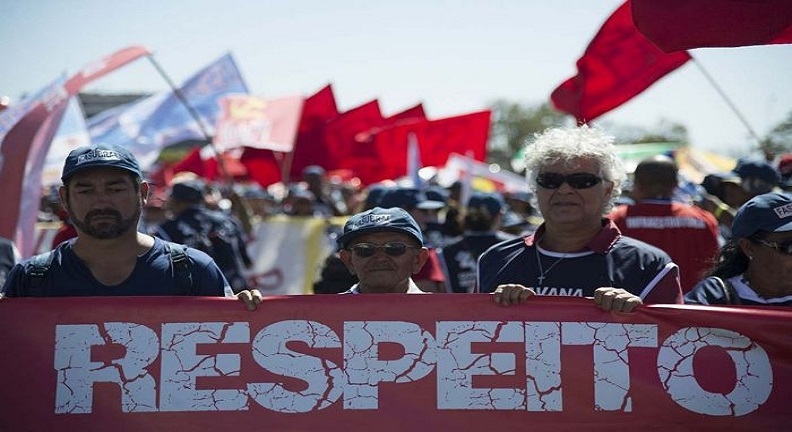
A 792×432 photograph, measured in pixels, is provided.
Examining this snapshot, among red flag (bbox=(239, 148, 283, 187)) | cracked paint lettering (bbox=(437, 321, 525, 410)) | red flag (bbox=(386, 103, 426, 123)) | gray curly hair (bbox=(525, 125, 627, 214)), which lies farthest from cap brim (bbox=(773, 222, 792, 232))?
red flag (bbox=(386, 103, 426, 123))

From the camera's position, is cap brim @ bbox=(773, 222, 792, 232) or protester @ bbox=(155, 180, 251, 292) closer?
cap brim @ bbox=(773, 222, 792, 232)

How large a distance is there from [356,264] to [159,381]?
92cm

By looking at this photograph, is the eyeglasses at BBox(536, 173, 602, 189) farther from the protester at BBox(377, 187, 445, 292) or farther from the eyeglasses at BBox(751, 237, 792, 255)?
the protester at BBox(377, 187, 445, 292)

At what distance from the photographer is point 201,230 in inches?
324

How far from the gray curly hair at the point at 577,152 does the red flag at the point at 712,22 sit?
0.77 m

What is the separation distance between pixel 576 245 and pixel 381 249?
787 mm

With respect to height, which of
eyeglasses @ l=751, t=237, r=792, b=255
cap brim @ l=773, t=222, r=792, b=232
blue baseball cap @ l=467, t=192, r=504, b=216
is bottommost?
eyeglasses @ l=751, t=237, r=792, b=255

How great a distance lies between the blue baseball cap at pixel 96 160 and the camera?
13.0 ft

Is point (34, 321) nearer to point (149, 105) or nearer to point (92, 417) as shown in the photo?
point (92, 417)

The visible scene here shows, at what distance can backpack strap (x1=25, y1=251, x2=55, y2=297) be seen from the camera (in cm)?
Result: 395

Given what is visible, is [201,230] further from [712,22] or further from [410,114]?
[410,114]

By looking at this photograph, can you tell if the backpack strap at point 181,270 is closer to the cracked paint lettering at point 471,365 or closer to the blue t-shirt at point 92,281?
the blue t-shirt at point 92,281

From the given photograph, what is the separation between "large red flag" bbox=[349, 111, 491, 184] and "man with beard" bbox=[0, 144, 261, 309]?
11.5 metres

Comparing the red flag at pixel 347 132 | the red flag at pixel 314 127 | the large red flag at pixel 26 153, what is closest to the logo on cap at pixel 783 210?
the large red flag at pixel 26 153
